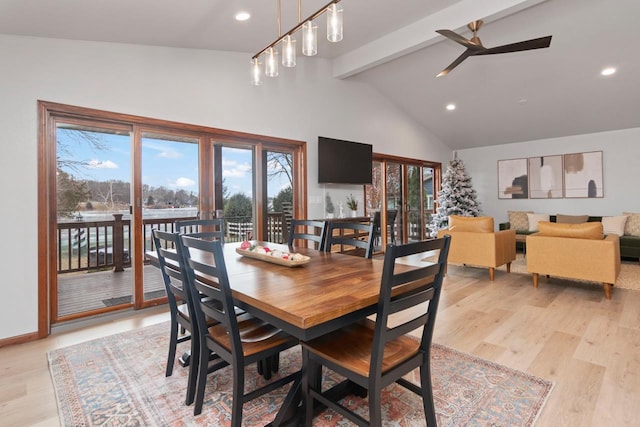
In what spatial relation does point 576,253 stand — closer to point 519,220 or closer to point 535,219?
point 535,219

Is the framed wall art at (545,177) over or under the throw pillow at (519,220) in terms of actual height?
over

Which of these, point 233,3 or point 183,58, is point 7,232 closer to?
point 183,58

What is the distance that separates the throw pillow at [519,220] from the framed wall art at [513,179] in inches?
21.3

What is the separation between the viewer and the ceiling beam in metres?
3.46

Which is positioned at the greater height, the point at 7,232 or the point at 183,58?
the point at 183,58

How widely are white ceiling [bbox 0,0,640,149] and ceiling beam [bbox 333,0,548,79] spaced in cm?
1

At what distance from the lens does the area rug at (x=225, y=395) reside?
1.73 meters

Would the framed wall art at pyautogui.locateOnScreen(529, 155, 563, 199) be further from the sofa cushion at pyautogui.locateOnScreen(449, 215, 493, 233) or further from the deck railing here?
the deck railing

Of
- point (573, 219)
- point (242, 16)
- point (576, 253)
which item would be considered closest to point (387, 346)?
point (242, 16)

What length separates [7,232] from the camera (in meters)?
2.72

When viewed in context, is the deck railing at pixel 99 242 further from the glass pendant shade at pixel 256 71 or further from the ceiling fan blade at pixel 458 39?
the ceiling fan blade at pixel 458 39

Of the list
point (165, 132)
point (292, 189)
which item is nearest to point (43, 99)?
point (165, 132)

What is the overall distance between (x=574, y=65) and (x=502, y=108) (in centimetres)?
143

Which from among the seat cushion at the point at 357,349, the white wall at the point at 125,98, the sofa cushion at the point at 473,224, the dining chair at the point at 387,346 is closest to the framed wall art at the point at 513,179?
the sofa cushion at the point at 473,224
